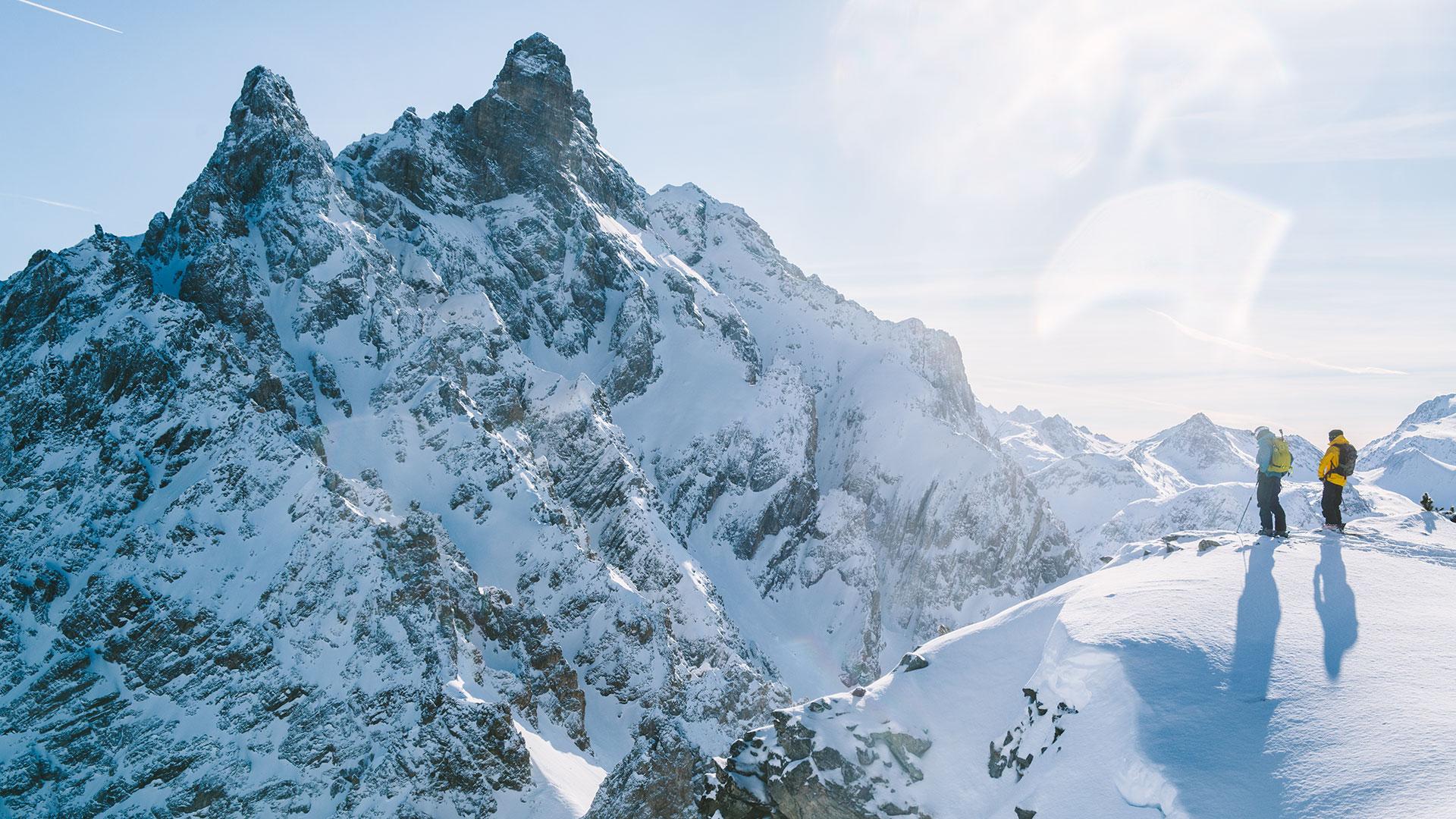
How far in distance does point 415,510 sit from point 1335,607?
7120cm

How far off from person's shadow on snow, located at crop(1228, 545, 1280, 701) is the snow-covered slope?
1.8 inches

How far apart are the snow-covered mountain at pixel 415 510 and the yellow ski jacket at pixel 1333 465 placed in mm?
36538

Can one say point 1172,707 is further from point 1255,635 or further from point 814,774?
point 814,774

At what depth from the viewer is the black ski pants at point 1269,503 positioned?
80.4 feet

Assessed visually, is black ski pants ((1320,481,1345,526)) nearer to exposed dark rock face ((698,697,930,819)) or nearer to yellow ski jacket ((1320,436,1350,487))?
yellow ski jacket ((1320,436,1350,487))

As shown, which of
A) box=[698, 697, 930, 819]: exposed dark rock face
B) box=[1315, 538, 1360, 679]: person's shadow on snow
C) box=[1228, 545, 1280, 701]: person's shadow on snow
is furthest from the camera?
box=[698, 697, 930, 819]: exposed dark rock face

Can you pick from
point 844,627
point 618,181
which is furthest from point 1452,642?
point 618,181

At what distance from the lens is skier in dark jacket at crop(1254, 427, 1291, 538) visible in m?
24.4

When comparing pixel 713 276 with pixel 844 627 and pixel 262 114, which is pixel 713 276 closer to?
pixel 844 627

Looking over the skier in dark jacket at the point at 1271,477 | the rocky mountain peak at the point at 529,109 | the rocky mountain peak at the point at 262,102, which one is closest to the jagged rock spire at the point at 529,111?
the rocky mountain peak at the point at 529,109

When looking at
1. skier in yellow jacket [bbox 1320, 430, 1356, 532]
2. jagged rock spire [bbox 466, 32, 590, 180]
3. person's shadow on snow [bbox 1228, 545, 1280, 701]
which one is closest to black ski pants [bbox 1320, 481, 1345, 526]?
skier in yellow jacket [bbox 1320, 430, 1356, 532]

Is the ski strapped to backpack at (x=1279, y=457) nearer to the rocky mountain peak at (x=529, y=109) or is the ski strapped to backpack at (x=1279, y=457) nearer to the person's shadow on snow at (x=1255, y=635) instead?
the person's shadow on snow at (x=1255, y=635)

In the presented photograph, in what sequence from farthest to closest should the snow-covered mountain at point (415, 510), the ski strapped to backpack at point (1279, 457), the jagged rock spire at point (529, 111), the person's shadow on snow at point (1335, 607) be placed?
the jagged rock spire at point (529, 111) → the snow-covered mountain at point (415, 510) → the ski strapped to backpack at point (1279, 457) → the person's shadow on snow at point (1335, 607)

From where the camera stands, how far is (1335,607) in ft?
58.5
